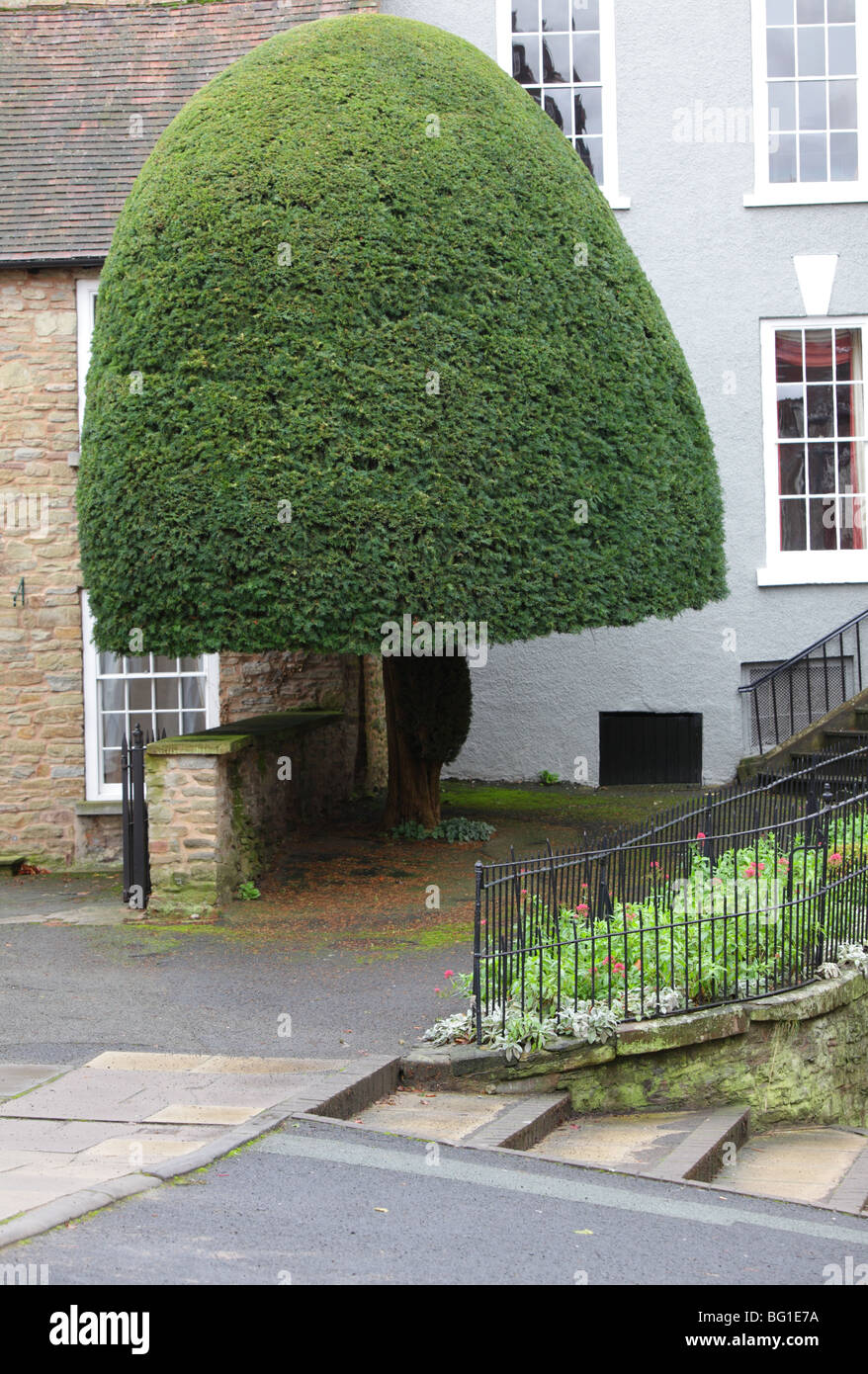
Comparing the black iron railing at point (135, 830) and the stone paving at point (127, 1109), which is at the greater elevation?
the black iron railing at point (135, 830)

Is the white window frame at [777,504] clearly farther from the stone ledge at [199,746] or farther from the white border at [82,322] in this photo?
the white border at [82,322]

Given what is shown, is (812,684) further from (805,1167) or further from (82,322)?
(805,1167)

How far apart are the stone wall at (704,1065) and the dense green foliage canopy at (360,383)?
4.02 m

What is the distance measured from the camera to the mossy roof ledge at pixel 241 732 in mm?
10484

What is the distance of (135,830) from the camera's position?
1087 centimetres

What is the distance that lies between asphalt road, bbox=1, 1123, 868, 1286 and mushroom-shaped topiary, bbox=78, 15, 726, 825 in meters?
5.25

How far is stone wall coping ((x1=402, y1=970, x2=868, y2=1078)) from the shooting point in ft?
22.4

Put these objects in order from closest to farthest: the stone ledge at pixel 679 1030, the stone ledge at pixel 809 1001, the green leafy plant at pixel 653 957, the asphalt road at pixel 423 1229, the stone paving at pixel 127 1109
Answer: the asphalt road at pixel 423 1229 → the stone paving at pixel 127 1109 → the stone ledge at pixel 679 1030 → the green leafy plant at pixel 653 957 → the stone ledge at pixel 809 1001

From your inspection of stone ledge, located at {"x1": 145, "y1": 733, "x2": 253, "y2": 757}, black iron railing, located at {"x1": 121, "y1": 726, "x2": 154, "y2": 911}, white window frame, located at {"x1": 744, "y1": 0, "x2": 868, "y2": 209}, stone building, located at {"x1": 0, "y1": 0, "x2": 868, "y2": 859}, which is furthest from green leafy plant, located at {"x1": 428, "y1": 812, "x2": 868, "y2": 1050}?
white window frame, located at {"x1": 744, "y1": 0, "x2": 868, "y2": 209}

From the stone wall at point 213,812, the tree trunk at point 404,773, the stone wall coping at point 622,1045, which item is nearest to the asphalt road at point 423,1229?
the stone wall coping at point 622,1045

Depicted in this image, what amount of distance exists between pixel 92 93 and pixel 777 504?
851cm

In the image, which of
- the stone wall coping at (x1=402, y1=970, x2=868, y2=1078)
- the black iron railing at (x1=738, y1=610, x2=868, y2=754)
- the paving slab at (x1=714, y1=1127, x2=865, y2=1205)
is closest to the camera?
the paving slab at (x1=714, y1=1127, x2=865, y2=1205)

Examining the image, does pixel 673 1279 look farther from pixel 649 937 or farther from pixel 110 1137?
pixel 649 937

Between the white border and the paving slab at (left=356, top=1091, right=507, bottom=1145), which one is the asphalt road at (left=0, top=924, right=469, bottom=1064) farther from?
the white border
